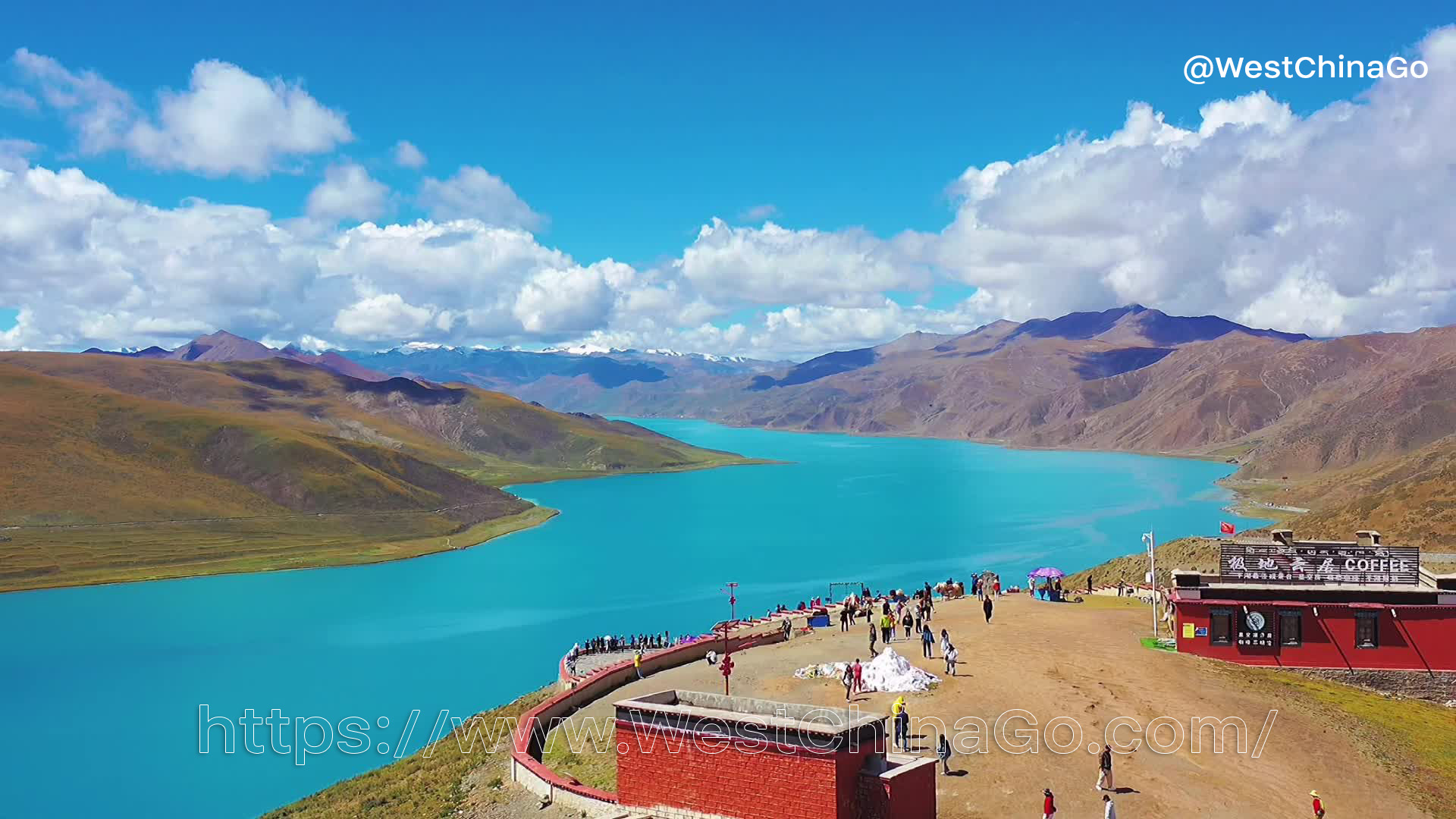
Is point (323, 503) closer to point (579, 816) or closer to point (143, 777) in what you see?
point (143, 777)

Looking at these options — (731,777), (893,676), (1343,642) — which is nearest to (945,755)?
(893,676)

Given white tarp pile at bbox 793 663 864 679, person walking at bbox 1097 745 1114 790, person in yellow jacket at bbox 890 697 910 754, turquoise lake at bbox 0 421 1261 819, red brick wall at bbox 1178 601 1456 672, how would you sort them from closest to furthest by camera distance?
person walking at bbox 1097 745 1114 790, person in yellow jacket at bbox 890 697 910 754, white tarp pile at bbox 793 663 864 679, red brick wall at bbox 1178 601 1456 672, turquoise lake at bbox 0 421 1261 819

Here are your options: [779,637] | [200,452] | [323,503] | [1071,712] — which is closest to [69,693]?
[779,637]

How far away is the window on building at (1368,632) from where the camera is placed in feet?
139

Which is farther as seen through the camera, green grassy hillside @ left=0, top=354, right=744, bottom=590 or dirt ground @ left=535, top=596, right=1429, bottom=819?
green grassy hillside @ left=0, top=354, right=744, bottom=590

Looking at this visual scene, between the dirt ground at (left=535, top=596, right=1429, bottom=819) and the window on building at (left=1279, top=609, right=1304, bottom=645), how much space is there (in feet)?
8.77

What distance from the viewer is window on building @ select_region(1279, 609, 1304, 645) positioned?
4294 centimetres

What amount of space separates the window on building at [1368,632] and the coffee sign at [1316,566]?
4.68 feet

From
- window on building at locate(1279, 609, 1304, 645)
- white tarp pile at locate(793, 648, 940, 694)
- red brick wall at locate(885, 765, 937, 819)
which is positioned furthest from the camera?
window on building at locate(1279, 609, 1304, 645)

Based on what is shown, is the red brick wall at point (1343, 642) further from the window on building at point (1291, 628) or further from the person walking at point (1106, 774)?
the person walking at point (1106, 774)

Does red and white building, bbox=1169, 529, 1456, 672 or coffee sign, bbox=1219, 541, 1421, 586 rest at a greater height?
coffee sign, bbox=1219, 541, 1421, 586

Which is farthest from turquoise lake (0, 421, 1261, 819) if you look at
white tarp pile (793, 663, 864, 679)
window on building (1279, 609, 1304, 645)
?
window on building (1279, 609, 1304, 645)

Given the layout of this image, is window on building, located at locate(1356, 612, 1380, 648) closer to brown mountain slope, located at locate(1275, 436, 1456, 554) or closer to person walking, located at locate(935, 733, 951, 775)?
person walking, located at locate(935, 733, 951, 775)

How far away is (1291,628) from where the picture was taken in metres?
43.0
